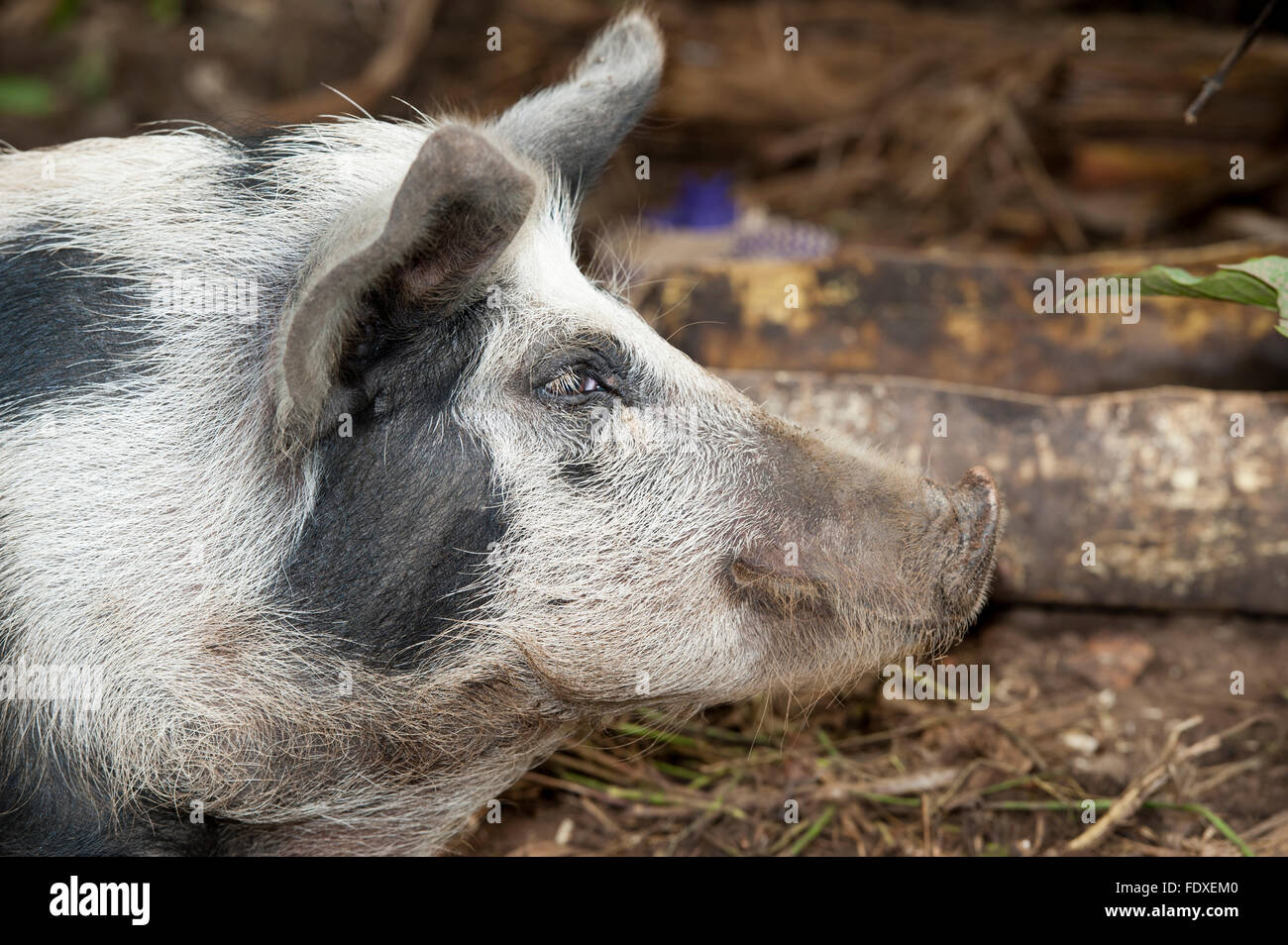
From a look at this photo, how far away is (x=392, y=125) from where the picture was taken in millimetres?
2535

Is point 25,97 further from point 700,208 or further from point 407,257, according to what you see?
point 407,257

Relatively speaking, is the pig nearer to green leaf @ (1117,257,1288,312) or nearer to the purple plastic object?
green leaf @ (1117,257,1288,312)

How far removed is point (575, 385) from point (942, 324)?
2.15 metres

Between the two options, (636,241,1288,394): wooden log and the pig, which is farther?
(636,241,1288,394): wooden log

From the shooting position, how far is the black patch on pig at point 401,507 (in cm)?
220

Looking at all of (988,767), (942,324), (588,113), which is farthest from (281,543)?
(942,324)

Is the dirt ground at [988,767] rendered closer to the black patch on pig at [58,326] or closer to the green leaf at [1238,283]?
the green leaf at [1238,283]

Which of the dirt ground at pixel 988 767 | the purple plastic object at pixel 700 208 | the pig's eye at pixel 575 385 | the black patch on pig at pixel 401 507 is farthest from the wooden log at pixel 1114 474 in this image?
the purple plastic object at pixel 700 208

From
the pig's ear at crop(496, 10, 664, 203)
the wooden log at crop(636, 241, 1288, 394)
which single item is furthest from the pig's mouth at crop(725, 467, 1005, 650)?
the wooden log at crop(636, 241, 1288, 394)

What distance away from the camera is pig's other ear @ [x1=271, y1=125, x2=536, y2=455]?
1.82 m

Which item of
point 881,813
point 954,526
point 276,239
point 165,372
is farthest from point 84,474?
point 881,813

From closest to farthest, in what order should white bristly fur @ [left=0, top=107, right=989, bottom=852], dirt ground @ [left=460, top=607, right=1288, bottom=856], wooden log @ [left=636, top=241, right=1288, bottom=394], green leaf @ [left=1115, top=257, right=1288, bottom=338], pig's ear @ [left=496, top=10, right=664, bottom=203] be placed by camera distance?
white bristly fur @ [left=0, top=107, right=989, bottom=852], green leaf @ [left=1115, top=257, right=1288, bottom=338], pig's ear @ [left=496, top=10, right=664, bottom=203], dirt ground @ [left=460, top=607, right=1288, bottom=856], wooden log @ [left=636, top=241, right=1288, bottom=394]

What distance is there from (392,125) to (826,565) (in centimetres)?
125

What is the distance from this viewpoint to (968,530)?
2.35 metres
